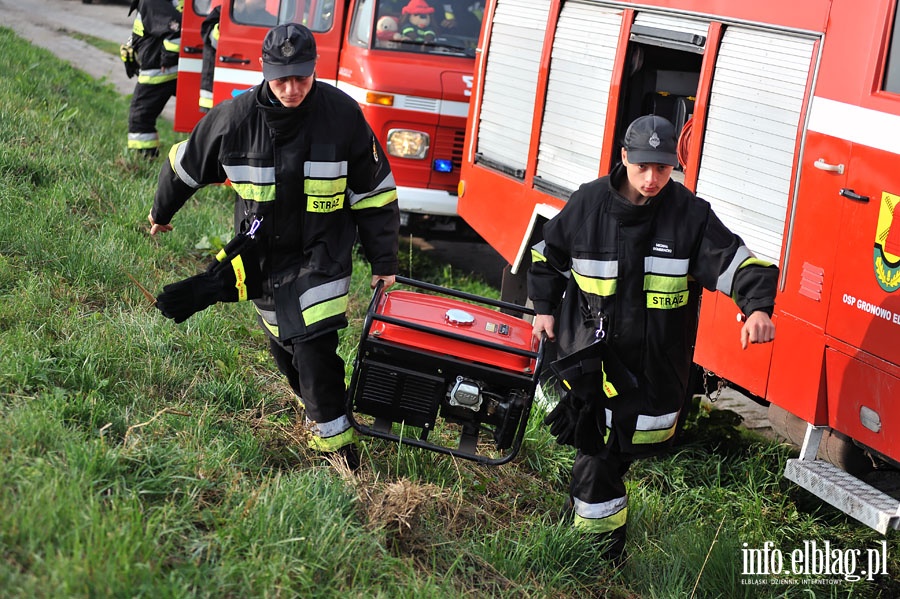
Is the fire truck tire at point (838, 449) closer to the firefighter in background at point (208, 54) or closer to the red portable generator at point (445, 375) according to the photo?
the red portable generator at point (445, 375)

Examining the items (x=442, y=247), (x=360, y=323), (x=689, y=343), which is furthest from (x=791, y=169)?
(x=442, y=247)

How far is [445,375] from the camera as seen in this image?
4.07 meters

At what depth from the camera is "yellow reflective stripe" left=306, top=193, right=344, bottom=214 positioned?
13.4 ft

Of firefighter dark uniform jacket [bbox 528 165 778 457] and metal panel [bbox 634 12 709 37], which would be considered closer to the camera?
firefighter dark uniform jacket [bbox 528 165 778 457]

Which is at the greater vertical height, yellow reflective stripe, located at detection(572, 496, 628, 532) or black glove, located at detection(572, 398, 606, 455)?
black glove, located at detection(572, 398, 606, 455)

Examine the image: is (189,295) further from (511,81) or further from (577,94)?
(511,81)

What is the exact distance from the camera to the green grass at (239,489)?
314 centimetres

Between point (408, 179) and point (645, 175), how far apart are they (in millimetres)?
4020

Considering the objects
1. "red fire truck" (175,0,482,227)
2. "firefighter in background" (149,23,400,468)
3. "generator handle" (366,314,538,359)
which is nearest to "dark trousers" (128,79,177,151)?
"red fire truck" (175,0,482,227)

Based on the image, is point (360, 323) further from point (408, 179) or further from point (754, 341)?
point (754, 341)

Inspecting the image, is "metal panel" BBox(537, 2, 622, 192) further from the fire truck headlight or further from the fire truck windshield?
the fire truck windshield

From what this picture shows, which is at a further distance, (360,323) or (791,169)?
(360,323)

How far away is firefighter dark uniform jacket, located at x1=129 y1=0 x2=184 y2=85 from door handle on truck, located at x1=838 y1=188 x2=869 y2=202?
6.58 m

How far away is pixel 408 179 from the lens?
758 centimetres
